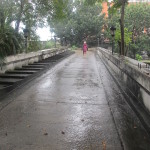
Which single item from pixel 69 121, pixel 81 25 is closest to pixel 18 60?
pixel 69 121

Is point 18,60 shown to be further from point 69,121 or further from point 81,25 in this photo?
point 81,25

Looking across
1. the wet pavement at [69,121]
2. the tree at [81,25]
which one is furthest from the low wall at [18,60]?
the tree at [81,25]

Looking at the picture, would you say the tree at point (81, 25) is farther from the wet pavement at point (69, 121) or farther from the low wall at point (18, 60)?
the wet pavement at point (69, 121)

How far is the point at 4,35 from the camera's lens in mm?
11555

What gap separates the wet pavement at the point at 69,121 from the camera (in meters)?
4.39

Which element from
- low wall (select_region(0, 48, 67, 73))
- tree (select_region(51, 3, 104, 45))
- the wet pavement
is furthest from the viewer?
tree (select_region(51, 3, 104, 45))

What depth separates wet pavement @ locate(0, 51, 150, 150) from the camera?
4395mm

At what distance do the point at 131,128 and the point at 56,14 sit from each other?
1453cm

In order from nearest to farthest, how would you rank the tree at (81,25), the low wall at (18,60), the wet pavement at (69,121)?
the wet pavement at (69,121)
the low wall at (18,60)
the tree at (81,25)

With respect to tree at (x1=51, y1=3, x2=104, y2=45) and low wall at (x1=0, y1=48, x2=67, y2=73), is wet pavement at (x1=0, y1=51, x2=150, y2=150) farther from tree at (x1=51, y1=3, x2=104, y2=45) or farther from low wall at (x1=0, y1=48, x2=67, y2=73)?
tree at (x1=51, y1=3, x2=104, y2=45)

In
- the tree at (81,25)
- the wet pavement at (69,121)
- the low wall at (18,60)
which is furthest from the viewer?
the tree at (81,25)

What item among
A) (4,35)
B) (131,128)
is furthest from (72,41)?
(131,128)

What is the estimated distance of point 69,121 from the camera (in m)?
5.59

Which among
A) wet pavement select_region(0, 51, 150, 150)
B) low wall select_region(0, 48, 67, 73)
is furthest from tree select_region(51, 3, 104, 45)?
wet pavement select_region(0, 51, 150, 150)
